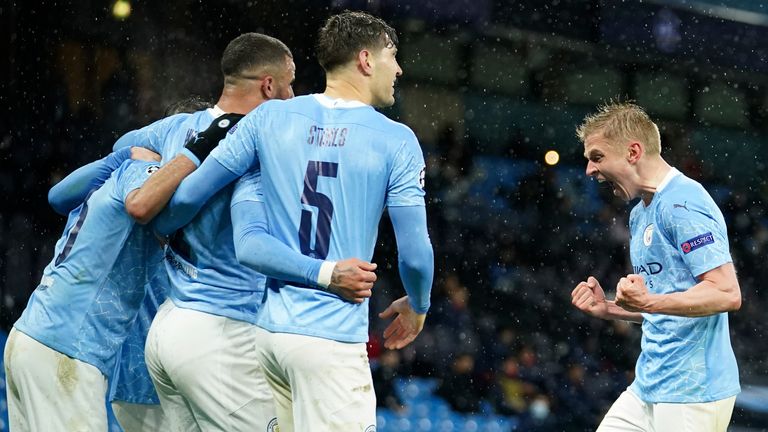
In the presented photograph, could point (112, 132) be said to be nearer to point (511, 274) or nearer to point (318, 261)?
point (511, 274)

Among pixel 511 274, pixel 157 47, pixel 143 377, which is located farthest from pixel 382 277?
pixel 143 377

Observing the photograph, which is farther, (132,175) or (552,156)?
(552,156)

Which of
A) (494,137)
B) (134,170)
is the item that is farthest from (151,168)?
(494,137)

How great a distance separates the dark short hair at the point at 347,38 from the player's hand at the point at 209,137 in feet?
1.23

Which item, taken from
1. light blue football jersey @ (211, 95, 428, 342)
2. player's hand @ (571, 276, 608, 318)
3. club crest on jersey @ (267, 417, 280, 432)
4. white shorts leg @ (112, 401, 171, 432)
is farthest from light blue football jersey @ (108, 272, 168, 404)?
player's hand @ (571, 276, 608, 318)

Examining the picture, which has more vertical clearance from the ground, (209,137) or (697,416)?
(209,137)

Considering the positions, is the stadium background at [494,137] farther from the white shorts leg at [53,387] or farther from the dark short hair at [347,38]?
the dark short hair at [347,38]

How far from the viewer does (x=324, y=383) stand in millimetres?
2490

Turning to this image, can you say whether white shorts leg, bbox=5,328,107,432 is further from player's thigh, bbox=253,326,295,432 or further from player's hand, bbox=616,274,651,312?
player's hand, bbox=616,274,651,312

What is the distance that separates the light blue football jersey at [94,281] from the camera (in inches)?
119

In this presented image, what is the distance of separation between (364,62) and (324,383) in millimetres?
860

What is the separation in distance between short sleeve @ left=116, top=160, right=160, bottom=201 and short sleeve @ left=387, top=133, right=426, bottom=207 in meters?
0.82

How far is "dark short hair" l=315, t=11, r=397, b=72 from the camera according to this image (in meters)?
2.72

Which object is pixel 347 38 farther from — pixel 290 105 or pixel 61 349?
pixel 61 349
